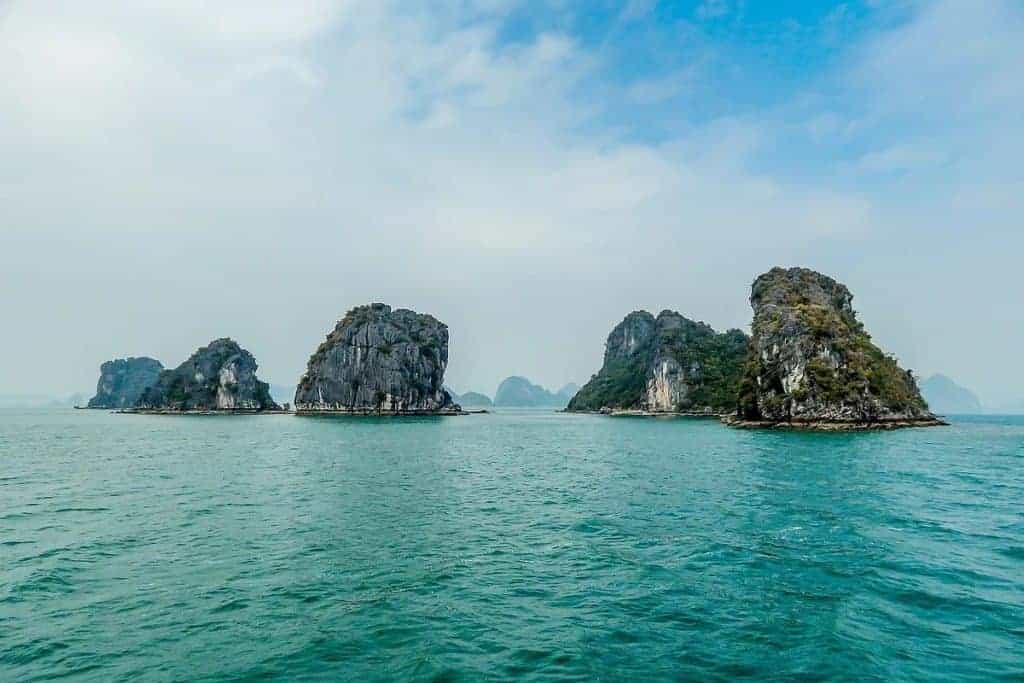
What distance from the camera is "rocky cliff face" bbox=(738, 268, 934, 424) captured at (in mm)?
125938

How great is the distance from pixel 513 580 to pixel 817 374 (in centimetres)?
13038

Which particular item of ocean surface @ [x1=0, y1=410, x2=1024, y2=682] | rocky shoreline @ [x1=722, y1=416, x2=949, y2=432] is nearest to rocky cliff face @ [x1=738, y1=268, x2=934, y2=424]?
rocky shoreline @ [x1=722, y1=416, x2=949, y2=432]

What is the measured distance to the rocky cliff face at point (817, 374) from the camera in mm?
125938

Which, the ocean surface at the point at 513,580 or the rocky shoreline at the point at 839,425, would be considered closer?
the ocean surface at the point at 513,580

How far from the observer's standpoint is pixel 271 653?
1419cm

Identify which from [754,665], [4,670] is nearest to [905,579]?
[754,665]

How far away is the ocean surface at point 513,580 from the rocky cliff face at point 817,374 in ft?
291

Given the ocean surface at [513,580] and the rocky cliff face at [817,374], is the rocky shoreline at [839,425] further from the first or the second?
the ocean surface at [513,580]

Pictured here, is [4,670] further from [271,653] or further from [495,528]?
[495,528]

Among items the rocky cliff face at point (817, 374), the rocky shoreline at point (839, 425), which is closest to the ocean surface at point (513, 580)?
the rocky shoreline at point (839, 425)

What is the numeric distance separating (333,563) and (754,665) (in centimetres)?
1608

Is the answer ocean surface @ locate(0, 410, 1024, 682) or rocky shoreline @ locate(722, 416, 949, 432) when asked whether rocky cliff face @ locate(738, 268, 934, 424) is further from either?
ocean surface @ locate(0, 410, 1024, 682)

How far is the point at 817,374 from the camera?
421ft

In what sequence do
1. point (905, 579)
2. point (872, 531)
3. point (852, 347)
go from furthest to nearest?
point (852, 347) < point (872, 531) < point (905, 579)
